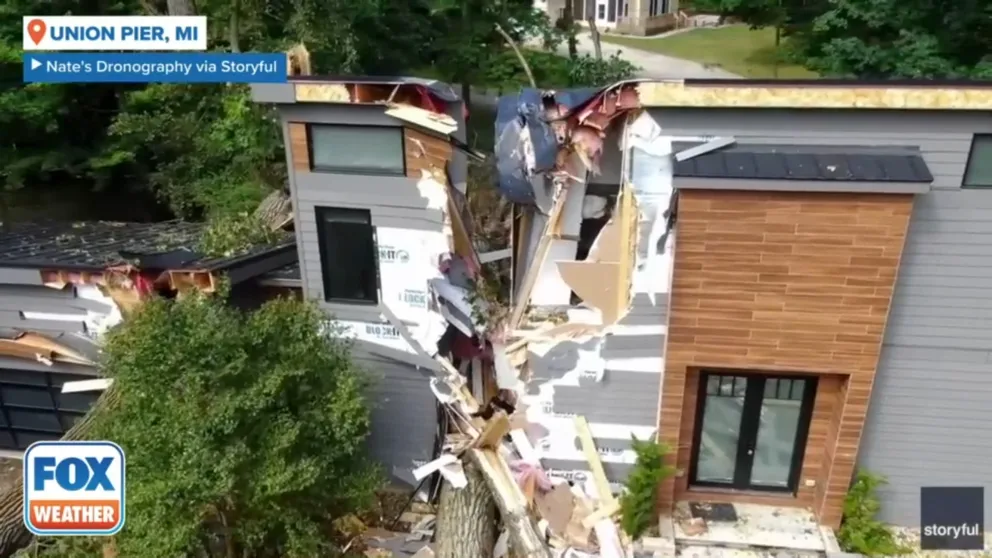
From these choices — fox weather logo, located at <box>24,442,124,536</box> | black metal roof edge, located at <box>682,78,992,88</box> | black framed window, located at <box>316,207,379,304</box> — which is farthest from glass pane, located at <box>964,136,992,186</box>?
fox weather logo, located at <box>24,442,124,536</box>

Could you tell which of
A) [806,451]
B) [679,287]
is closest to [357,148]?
[679,287]

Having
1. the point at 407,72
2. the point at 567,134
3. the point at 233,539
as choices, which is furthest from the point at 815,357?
the point at 407,72

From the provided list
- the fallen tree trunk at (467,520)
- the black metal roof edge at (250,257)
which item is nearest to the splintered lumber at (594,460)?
the fallen tree trunk at (467,520)

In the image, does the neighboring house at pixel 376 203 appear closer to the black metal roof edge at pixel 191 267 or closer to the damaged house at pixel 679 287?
the damaged house at pixel 679 287

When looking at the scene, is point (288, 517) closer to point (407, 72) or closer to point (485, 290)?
point (485, 290)

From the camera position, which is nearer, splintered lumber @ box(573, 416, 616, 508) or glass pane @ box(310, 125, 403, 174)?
glass pane @ box(310, 125, 403, 174)

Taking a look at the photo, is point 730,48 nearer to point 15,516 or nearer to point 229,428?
point 229,428

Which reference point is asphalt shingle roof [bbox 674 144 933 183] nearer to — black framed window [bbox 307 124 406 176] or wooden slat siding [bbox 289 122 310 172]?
black framed window [bbox 307 124 406 176]
